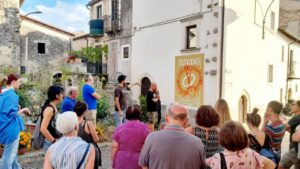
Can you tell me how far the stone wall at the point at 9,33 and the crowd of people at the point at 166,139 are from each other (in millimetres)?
14613

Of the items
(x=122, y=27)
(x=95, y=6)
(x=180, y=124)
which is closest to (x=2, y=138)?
(x=180, y=124)

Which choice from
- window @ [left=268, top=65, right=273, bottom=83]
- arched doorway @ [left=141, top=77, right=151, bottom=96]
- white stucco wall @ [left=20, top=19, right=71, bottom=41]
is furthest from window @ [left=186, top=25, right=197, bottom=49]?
white stucco wall @ [left=20, top=19, right=71, bottom=41]

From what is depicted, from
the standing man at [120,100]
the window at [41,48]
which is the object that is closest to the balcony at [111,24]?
the window at [41,48]

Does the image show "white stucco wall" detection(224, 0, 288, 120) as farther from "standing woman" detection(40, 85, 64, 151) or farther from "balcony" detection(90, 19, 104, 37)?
"balcony" detection(90, 19, 104, 37)

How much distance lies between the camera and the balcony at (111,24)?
16.4 meters

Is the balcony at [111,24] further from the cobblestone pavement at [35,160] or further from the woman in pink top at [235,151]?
the woman in pink top at [235,151]

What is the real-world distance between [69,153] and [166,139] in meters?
0.97

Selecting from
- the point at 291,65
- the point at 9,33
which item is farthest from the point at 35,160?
the point at 291,65

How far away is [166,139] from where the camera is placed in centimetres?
260

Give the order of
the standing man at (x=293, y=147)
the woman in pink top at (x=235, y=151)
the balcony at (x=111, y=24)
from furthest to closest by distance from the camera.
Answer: the balcony at (x=111, y=24) → the standing man at (x=293, y=147) → the woman in pink top at (x=235, y=151)

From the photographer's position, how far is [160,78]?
13.4m

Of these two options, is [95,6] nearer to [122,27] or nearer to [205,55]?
[122,27]

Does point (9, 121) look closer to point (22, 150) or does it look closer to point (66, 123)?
point (66, 123)

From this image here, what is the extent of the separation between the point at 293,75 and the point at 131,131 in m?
18.0
